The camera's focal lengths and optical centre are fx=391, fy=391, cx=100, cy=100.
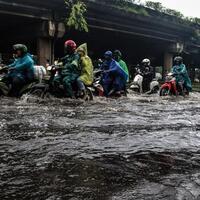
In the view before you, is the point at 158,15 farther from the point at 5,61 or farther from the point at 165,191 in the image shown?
the point at 165,191

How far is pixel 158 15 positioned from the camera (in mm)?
17688

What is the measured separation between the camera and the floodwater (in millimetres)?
2219

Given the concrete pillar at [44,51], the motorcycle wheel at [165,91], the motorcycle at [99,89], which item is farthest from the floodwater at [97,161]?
the concrete pillar at [44,51]

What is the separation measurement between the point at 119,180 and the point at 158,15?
16.0 metres

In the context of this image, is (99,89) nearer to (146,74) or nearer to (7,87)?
(7,87)

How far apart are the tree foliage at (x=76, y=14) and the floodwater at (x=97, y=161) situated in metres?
8.90

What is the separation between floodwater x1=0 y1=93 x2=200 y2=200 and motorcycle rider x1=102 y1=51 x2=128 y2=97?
5966 mm

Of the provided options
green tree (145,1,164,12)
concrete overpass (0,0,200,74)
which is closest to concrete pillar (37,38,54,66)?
concrete overpass (0,0,200,74)

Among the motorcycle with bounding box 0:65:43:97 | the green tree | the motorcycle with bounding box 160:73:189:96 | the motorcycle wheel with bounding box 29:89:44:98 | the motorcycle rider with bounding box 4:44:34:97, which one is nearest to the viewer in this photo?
the motorcycle wheel with bounding box 29:89:44:98

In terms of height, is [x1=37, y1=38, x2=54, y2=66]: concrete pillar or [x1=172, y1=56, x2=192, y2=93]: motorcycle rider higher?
[x1=37, y1=38, x2=54, y2=66]: concrete pillar

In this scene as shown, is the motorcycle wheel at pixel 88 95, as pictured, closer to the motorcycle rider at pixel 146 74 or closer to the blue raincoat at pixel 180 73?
the blue raincoat at pixel 180 73

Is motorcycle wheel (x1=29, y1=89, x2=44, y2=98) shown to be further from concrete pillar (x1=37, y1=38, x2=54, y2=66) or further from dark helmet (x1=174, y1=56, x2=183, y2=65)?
dark helmet (x1=174, y1=56, x2=183, y2=65)

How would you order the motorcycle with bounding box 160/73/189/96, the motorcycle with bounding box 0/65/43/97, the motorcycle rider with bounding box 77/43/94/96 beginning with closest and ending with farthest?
the motorcycle with bounding box 0/65/43/97, the motorcycle rider with bounding box 77/43/94/96, the motorcycle with bounding box 160/73/189/96

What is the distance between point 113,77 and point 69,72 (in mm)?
2267
